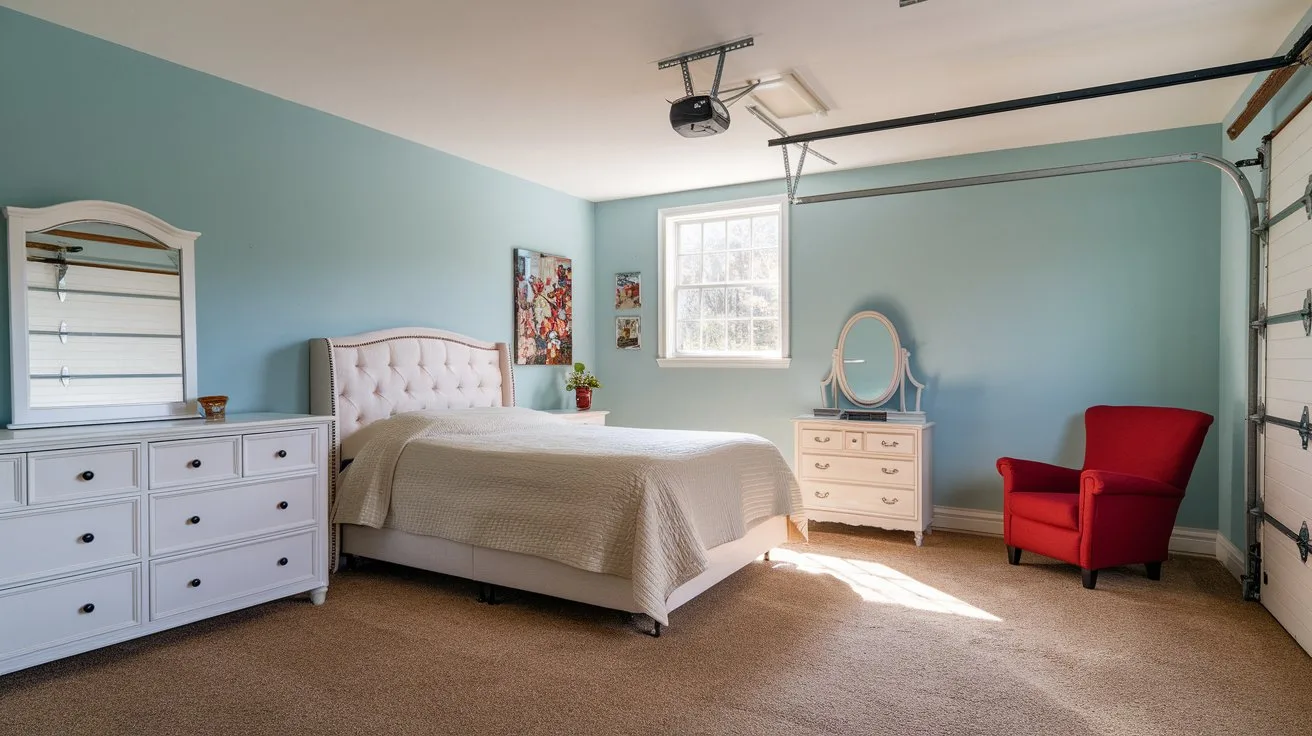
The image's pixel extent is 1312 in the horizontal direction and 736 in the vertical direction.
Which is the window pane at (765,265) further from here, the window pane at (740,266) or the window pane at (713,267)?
the window pane at (713,267)

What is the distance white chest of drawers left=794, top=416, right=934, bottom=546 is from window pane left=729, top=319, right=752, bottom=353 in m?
1.08

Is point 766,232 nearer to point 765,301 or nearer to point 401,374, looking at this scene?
point 765,301

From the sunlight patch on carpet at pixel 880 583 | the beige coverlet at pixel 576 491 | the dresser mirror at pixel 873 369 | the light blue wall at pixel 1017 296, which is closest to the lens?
the beige coverlet at pixel 576 491

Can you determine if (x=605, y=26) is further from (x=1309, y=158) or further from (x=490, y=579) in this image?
(x=1309, y=158)

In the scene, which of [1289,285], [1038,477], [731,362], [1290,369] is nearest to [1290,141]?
[1289,285]

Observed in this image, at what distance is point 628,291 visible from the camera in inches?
257

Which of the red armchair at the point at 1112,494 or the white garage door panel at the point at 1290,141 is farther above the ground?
the white garage door panel at the point at 1290,141

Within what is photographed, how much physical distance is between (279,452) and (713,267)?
12.4 ft

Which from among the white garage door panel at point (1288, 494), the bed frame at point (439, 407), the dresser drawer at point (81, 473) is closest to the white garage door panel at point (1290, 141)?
the white garage door panel at point (1288, 494)

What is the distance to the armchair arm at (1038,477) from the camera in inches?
168

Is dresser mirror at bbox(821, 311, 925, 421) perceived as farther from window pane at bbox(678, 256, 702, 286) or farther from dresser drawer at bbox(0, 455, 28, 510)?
dresser drawer at bbox(0, 455, 28, 510)

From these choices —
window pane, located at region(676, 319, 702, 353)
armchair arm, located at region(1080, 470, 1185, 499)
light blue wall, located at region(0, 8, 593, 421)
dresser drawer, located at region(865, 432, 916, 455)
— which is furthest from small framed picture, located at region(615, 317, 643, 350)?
armchair arm, located at region(1080, 470, 1185, 499)

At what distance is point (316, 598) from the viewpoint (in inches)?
141

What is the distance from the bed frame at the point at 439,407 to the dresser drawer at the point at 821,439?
3.05ft
